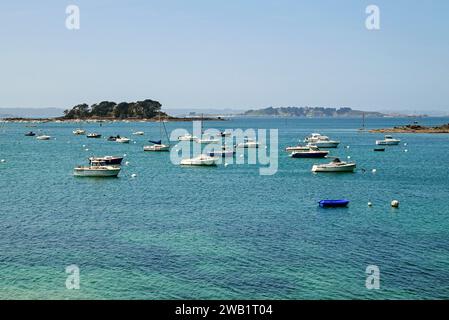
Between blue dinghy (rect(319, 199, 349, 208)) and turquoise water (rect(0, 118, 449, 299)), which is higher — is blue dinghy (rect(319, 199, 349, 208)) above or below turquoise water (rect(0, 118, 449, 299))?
above

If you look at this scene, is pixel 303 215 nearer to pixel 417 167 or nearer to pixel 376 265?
pixel 376 265

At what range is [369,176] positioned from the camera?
81125 mm

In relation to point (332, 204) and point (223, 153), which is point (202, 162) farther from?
point (332, 204)

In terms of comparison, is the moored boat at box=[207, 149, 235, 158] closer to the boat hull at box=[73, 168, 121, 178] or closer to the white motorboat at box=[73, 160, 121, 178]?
the white motorboat at box=[73, 160, 121, 178]

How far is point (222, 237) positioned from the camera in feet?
137

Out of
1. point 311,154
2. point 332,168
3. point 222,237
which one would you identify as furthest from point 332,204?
point 311,154

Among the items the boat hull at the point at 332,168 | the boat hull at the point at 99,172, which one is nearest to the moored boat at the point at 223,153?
the boat hull at the point at 332,168

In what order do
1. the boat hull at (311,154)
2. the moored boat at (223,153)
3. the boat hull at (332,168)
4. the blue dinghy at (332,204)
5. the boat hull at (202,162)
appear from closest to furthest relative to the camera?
the blue dinghy at (332,204) < the boat hull at (332,168) < the boat hull at (202,162) < the boat hull at (311,154) < the moored boat at (223,153)

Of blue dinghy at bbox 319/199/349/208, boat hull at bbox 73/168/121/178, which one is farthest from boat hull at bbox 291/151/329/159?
blue dinghy at bbox 319/199/349/208

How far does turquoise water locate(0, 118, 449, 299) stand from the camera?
3072 centimetres

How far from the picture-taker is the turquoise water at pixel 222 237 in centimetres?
3072

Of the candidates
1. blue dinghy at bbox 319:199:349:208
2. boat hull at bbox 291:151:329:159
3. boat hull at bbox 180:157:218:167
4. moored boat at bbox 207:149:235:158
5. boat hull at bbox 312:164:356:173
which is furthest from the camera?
moored boat at bbox 207:149:235:158

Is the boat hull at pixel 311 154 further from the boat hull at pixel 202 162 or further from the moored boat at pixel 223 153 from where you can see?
the boat hull at pixel 202 162
